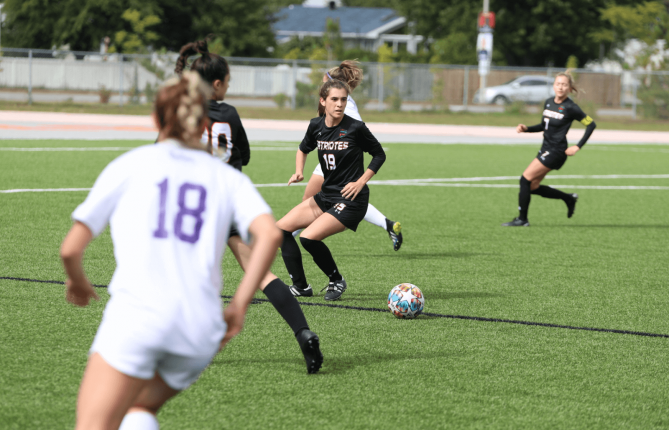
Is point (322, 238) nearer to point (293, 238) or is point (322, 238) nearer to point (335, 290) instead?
point (293, 238)

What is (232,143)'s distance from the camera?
514cm

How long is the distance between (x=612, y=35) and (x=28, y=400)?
2195 inches

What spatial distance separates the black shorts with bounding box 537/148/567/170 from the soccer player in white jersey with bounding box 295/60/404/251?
336cm

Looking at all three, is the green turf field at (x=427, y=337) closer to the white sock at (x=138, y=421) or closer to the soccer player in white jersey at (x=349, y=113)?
the soccer player in white jersey at (x=349, y=113)

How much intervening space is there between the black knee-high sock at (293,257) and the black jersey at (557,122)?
221 inches

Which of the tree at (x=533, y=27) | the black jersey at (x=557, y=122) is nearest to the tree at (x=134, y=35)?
the tree at (x=533, y=27)

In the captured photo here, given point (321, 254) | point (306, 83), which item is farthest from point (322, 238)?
point (306, 83)

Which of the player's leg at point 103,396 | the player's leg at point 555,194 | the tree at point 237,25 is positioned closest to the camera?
the player's leg at point 103,396

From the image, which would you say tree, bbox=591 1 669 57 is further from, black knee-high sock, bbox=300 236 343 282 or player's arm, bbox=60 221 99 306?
player's arm, bbox=60 221 99 306

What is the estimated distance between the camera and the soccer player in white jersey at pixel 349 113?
731cm

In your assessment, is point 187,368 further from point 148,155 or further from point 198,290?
point 148,155

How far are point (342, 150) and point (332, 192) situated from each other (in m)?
0.36

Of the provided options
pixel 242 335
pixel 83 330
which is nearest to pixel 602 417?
pixel 242 335

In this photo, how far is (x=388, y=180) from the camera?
15.9 m
